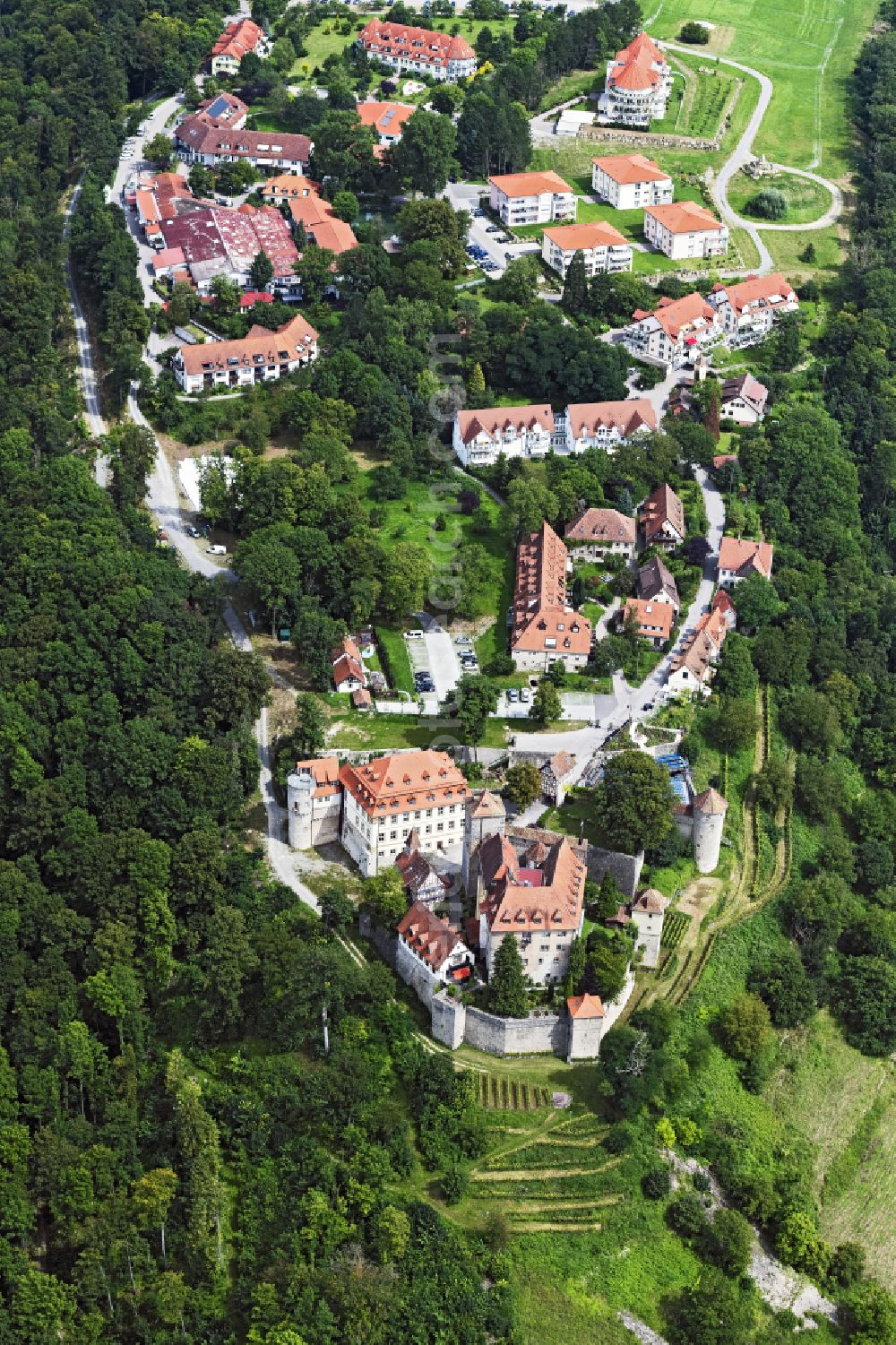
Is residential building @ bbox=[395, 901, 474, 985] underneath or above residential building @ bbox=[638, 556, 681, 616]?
underneath

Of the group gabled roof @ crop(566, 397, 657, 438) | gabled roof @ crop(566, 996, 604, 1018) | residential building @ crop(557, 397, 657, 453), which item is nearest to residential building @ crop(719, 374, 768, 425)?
gabled roof @ crop(566, 397, 657, 438)

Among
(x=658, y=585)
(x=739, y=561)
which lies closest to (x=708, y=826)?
(x=658, y=585)

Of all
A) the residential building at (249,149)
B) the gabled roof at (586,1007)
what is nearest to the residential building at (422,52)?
the residential building at (249,149)

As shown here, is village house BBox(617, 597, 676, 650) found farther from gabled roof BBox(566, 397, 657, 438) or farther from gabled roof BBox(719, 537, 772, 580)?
gabled roof BBox(566, 397, 657, 438)

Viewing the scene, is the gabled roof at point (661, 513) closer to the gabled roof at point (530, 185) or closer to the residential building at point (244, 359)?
the residential building at point (244, 359)

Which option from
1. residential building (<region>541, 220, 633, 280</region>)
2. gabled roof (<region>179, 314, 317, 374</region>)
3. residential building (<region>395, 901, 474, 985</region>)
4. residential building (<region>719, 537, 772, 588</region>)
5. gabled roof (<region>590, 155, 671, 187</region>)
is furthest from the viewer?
gabled roof (<region>590, 155, 671, 187</region>)

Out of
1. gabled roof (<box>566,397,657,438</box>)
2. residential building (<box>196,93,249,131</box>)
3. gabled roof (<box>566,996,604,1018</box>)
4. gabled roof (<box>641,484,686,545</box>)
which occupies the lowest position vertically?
gabled roof (<box>566,996,604,1018</box>)

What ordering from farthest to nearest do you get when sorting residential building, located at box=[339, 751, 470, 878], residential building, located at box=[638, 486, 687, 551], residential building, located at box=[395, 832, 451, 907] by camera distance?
residential building, located at box=[638, 486, 687, 551] < residential building, located at box=[339, 751, 470, 878] < residential building, located at box=[395, 832, 451, 907]
